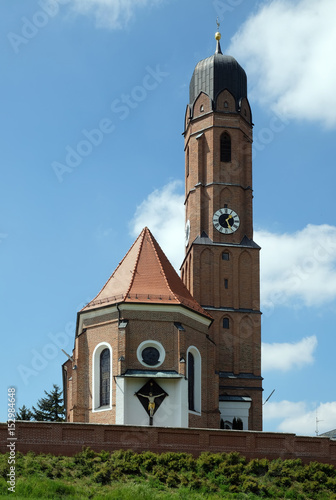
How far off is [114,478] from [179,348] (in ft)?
42.6

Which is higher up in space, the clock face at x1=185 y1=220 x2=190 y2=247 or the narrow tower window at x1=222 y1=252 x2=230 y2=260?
the clock face at x1=185 y1=220 x2=190 y2=247

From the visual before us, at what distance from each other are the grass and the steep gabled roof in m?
Answer: 12.7

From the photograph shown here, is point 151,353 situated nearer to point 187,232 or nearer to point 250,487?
point 250,487

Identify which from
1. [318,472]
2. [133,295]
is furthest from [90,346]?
[318,472]

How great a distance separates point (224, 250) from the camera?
54188 mm

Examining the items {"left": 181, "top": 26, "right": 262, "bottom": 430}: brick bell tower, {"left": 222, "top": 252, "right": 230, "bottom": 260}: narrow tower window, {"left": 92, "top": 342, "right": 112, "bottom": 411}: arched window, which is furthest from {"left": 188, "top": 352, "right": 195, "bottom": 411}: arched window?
{"left": 222, "top": 252, "right": 230, "bottom": 260}: narrow tower window

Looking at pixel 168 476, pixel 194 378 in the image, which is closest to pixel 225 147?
pixel 194 378

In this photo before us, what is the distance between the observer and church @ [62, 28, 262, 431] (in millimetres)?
43688

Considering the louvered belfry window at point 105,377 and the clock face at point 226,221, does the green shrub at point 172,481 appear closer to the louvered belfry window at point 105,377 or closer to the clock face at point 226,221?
the louvered belfry window at point 105,377

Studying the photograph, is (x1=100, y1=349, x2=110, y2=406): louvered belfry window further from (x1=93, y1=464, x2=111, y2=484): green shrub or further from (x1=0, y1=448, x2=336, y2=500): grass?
(x1=93, y1=464, x2=111, y2=484): green shrub

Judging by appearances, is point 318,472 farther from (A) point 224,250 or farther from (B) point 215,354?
(A) point 224,250

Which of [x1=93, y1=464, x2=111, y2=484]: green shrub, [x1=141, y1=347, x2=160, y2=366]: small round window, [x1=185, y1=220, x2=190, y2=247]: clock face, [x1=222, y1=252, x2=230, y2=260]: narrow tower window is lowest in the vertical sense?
[x1=93, y1=464, x2=111, y2=484]: green shrub

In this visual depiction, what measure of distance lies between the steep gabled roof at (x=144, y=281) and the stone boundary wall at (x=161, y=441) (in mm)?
11343

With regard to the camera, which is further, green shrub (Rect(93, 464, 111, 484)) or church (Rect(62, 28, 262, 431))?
church (Rect(62, 28, 262, 431))
